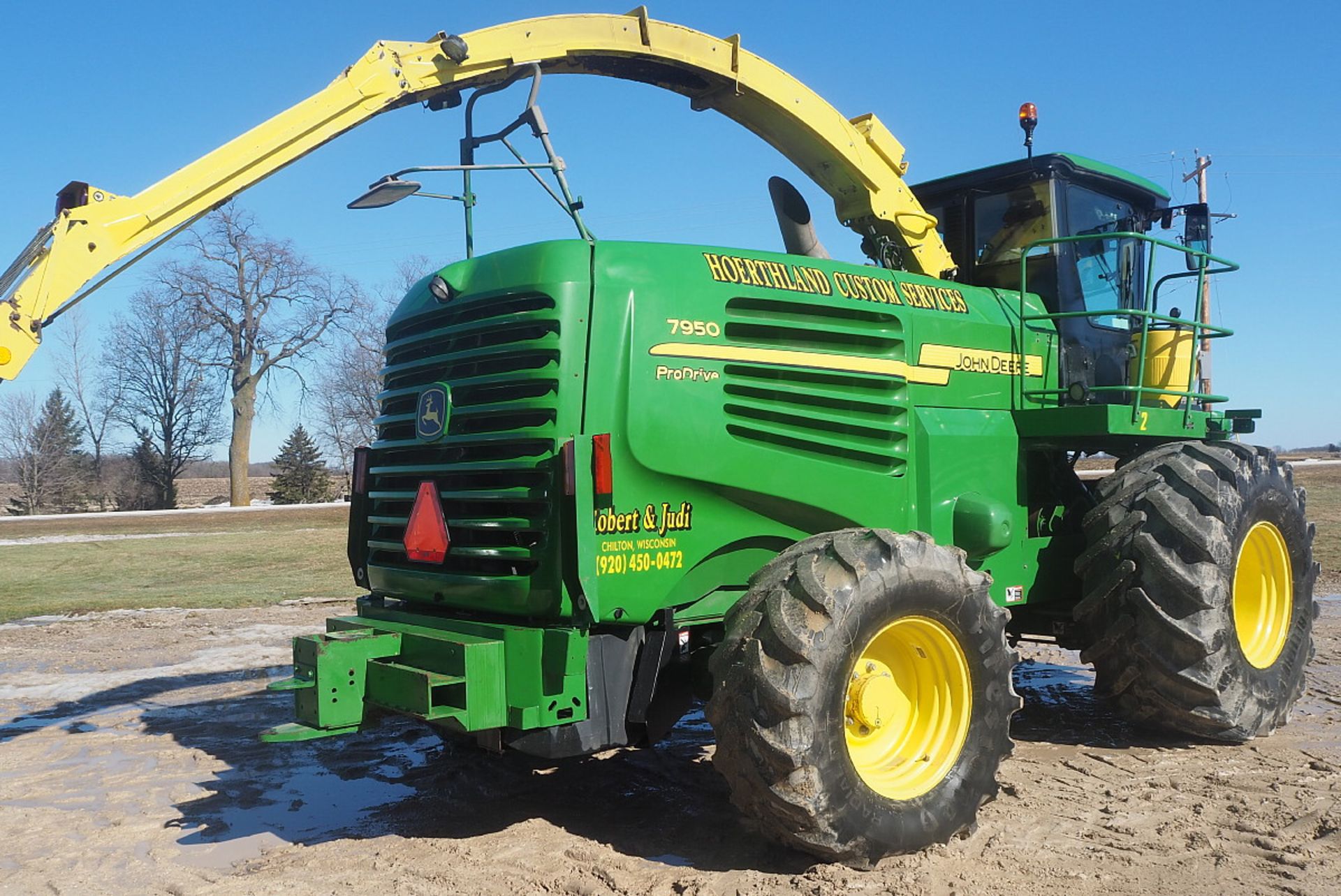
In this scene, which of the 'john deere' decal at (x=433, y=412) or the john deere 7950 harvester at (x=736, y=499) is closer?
the john deere 7950 harvester at (x=736, y=499)

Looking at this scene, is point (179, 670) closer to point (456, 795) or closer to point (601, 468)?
point (456, 795)

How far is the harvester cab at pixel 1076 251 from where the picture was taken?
6801mm

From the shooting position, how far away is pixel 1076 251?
22.5 feet

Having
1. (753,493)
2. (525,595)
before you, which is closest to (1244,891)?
(753,493)

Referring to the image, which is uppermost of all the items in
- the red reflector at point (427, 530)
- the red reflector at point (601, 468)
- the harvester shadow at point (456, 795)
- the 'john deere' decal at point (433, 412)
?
the 'john deere' decal at point (433, 412)

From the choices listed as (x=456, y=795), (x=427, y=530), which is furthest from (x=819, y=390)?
(x=456, y=795)

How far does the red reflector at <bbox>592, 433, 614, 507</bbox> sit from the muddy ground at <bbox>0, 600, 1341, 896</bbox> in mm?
1535

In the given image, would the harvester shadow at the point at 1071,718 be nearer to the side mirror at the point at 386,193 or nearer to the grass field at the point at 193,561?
the side mirror at the point at 386,193

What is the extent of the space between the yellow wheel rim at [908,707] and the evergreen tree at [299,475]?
39.9 meters

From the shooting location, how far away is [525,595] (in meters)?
4.57

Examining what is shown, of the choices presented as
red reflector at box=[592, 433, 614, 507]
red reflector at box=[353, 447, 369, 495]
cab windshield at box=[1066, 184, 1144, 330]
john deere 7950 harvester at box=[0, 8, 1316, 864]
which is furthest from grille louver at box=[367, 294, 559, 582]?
cab windshield at box=[1066, 184, 1144, 330]

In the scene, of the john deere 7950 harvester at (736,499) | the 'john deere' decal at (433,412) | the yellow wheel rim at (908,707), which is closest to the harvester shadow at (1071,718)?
the john deere 7950 harvester at (736,499)

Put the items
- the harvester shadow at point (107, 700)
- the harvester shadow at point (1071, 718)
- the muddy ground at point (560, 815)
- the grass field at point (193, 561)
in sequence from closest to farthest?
the muddy ground at point (560, 815) → the harvester shadow at point (1071, 718) → the harvester shadow at point (107, 700) → the grass field at point (193, 561)

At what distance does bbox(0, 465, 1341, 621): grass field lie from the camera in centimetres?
1378
